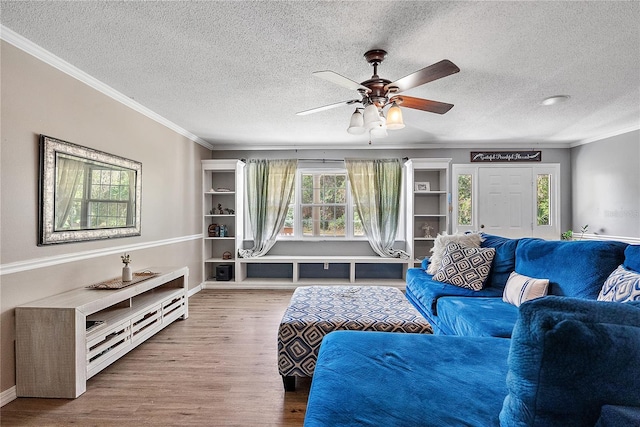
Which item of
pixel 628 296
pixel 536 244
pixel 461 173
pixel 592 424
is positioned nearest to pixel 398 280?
pixel 461 173

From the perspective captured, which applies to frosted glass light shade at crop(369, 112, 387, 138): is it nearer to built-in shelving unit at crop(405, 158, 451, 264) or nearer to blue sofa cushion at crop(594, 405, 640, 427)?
blue sofa cushion at crop(594, 405, 640, 427)

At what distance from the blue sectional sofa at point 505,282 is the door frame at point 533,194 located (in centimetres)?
204

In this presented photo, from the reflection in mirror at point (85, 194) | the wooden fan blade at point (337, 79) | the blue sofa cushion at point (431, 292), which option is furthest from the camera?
the blue sofa cushion at point (431, 292)

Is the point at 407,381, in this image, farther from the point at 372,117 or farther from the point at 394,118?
the point at 394,118

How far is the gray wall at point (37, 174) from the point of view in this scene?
2.07 meters

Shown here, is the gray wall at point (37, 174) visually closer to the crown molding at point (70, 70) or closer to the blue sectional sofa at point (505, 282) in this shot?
the crown molding at point (70, 70)

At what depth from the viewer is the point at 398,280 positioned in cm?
532

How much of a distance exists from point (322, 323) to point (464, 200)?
13.7 feet

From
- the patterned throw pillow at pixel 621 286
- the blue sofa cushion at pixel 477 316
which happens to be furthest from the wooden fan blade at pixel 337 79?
the patterned throw pillow at pixel 621 286

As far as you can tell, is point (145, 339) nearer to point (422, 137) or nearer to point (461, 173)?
point (422, 137)

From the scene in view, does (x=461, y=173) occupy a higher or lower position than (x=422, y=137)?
lower

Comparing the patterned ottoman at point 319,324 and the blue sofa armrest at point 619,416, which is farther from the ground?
the blue sofa armrest at point 619,416

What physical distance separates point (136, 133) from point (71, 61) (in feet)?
3.49

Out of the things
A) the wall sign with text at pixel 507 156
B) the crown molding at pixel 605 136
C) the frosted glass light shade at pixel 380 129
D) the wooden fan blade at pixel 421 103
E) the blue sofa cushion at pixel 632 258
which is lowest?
the blue sofa cushion at pixel 632 258
